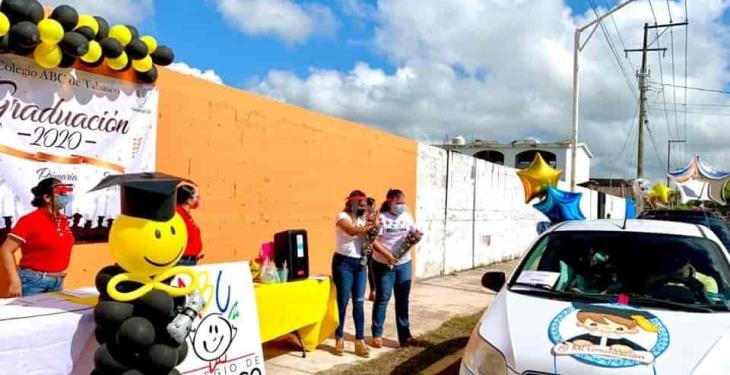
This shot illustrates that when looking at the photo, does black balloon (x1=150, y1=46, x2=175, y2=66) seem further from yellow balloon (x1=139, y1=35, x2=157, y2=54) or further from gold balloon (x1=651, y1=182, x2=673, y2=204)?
gold balloon (x1=651, y1=182, x2=673, y2=204)

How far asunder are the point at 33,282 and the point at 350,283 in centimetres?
293

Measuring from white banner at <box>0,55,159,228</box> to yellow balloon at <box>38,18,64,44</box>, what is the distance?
411 mm

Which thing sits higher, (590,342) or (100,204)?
(100,204)

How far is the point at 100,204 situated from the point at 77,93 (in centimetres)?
103

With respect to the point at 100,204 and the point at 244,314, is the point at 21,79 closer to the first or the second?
the point at 100,204

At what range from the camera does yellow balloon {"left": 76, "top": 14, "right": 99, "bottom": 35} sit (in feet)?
17.0

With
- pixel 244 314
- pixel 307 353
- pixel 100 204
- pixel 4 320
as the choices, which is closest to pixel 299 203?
pixel 307 353

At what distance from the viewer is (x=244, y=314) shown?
4.82m

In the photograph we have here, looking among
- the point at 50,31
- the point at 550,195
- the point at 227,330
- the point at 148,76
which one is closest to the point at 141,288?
the point at 227,330

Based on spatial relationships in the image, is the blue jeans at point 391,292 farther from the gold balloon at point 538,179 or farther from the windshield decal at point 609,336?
the gold balloon at point 538,179

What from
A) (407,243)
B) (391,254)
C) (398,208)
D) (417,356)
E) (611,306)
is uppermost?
(398,208)

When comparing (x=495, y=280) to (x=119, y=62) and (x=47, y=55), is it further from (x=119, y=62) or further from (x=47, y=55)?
(x=47, y=55)

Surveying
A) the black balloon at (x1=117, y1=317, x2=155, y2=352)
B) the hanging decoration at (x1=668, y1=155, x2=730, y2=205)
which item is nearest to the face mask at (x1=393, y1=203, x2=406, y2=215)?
the black balloon at (x1=117, y1=317, x2=155, y2=352)

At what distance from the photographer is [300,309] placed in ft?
19.7
